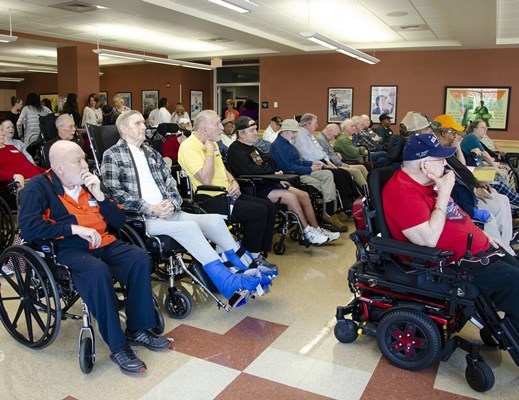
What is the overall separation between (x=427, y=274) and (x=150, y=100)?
13232 mm

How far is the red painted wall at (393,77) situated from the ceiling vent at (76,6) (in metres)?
5.46

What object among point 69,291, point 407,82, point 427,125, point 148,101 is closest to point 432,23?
point 407,82

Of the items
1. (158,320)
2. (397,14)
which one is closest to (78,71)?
(397,14)

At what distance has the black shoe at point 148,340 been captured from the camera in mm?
2400

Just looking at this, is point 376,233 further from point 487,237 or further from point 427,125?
point 427,125

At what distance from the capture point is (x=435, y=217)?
2205 mm

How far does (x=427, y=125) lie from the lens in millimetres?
3953

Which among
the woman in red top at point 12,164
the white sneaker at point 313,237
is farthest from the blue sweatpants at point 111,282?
the white sneaker at point 313,237

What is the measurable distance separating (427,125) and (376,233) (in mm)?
1841

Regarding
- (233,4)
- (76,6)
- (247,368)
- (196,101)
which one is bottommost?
(247,368)

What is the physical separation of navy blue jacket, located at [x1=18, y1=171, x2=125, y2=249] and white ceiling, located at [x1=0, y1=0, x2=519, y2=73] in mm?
3665

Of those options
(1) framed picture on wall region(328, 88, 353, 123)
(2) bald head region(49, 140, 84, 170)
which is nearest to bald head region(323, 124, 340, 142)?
(2) bald head region(49, 140, 84, 170)

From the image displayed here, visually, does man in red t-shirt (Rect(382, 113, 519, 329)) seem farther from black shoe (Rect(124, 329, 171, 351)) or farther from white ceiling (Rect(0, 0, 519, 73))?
white ceiling (Rect(0, 0, 519, 73))

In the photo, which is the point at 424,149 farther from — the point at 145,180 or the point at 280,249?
the point at 280,249
